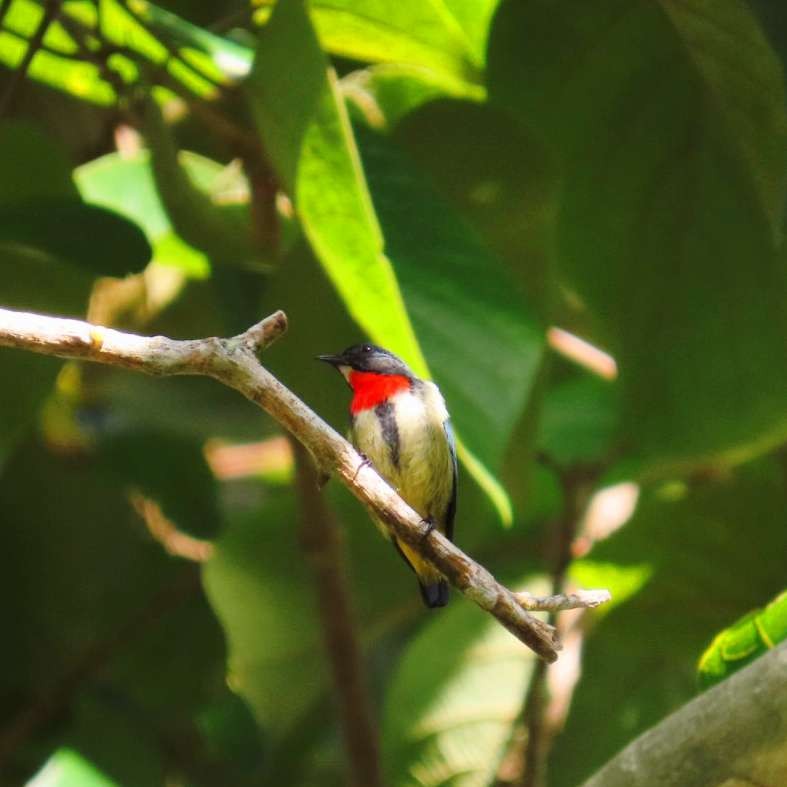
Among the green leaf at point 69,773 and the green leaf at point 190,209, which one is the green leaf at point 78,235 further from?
the green leaf at point 69,773

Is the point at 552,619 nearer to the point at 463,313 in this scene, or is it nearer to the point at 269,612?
the point at 269,612

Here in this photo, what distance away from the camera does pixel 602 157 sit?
8.43ft

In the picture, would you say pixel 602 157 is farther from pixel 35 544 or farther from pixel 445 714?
pixel 35 544

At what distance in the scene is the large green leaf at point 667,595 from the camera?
2725 millimetres

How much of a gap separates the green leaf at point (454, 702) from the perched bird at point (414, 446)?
856mm

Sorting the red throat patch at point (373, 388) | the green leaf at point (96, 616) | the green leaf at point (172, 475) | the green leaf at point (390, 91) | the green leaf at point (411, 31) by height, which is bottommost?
the green leaf at point (96, 616)

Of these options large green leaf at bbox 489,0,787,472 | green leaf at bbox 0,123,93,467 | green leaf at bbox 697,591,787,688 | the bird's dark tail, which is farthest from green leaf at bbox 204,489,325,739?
green leaf at bbox 697,591,787,688

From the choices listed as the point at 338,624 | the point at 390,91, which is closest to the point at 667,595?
the point at 338,624

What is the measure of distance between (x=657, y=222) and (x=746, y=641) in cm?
85

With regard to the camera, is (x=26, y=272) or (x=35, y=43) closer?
(x=35, y=43)

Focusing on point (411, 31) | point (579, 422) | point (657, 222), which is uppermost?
point (411, 31)

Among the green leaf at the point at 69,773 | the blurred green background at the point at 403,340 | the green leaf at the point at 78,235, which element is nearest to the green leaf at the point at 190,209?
the blurred green background at the point at 403,340

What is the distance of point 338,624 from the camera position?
2.68m

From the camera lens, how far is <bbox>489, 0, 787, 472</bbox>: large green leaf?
8.07 ft
